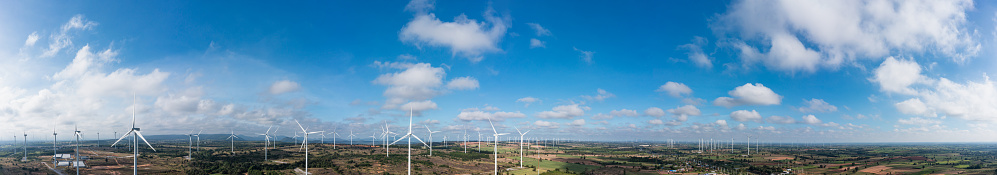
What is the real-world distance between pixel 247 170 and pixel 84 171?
29.0m

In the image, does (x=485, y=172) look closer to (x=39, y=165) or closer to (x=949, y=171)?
(x=39, y=165)

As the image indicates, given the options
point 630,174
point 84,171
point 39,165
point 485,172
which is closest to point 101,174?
point 84,171

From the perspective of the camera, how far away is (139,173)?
91750mm

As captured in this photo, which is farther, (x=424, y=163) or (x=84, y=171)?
(x=424, y=163)

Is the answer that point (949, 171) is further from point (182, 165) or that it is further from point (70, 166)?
point (70, 166)

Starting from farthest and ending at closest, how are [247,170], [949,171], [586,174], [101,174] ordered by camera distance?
[949,171] < [586,174] < [247,170] < [101,174]

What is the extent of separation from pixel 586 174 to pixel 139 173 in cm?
8817

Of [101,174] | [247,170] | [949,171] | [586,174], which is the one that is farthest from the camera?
[949,171]

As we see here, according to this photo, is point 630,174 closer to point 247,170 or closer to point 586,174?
point 586,174

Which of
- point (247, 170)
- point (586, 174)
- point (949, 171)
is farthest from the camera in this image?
point (949, 171)

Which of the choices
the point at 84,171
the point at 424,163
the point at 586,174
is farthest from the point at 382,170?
the point at 84,171

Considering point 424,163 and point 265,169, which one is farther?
point 424,163

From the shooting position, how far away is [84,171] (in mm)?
93375

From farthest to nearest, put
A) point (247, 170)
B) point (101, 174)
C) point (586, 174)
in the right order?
point (586, 174) → point (247, 170) → point (101, 174)
